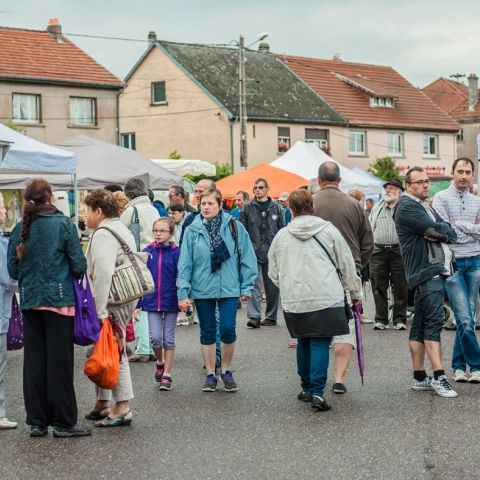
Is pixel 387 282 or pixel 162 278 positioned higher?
pixel 162 278

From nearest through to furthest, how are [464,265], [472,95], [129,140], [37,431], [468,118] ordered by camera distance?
[37,431]
[464,265]
[129,140]
[468,118]
[472,95]

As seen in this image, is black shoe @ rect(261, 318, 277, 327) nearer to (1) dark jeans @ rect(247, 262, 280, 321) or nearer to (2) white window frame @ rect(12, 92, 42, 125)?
(1) dark jeans @ rect(247, 262, 280, 321)

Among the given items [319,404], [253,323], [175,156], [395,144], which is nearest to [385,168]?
[395,144]

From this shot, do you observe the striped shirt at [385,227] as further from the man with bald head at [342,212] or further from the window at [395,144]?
the window at [395,144]

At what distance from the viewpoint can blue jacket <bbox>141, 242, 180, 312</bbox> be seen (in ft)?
32.0

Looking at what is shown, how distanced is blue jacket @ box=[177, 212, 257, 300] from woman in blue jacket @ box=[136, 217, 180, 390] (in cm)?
58

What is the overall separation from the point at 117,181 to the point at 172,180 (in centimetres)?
189

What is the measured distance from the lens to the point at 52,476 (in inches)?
250

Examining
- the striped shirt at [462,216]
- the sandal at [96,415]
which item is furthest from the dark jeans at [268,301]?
the sandal at [96,415]

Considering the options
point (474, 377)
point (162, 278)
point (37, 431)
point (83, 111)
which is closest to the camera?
point (37, 431)

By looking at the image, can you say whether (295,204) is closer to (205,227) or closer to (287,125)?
(205,227)

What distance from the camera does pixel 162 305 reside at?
9.76 metres

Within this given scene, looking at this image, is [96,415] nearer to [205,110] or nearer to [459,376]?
[459,376]

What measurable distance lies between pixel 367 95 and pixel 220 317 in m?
52.5
